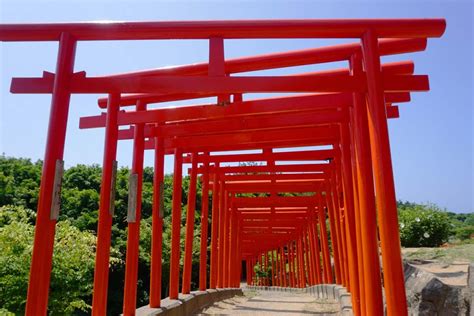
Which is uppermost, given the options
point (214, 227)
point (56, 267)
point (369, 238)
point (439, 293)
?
point (214, 227)

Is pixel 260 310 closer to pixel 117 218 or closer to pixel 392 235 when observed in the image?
pixel 392 235

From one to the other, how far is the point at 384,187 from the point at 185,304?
590cm

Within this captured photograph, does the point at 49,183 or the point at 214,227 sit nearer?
the point at 49,183

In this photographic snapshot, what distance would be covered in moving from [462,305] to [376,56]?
262cm

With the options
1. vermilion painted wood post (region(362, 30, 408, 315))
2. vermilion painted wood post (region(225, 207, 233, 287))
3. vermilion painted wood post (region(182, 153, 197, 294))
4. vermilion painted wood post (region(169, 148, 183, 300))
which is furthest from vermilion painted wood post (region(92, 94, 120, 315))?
vermilion painted wood post (region(225, 207, 233, 287))

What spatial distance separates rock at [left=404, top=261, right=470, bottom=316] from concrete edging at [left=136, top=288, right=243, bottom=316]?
401cm

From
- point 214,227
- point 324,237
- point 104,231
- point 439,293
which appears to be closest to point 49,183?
point 104,231

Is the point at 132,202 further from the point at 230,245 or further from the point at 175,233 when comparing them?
the point at 230,245

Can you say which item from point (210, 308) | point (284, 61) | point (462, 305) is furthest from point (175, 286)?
point (462, 305)

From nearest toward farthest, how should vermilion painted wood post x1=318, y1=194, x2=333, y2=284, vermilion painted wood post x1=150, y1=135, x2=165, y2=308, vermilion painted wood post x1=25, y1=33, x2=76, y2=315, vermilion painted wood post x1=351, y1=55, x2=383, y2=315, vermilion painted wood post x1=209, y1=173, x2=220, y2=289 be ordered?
vermilion painted wood post x1=25, y1=33, x2=76, y2=315, vermilion painted wood post x1=351, y1=55, x2=383, y2=315, vermilion painted wood post x1=150, y1=135, x2=165, y2=308, vermilion painted wood post x1=209, y1=173, x2=220, y2=289, vermilion painted wood post x1=318, y1=194, x2=333, y2=284

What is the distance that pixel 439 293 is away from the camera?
4.29 m

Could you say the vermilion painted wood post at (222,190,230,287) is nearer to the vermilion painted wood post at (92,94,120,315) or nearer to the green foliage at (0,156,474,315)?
the green foliage at (0,156,474,315)

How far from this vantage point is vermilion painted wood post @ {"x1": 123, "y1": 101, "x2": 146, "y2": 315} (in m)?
6.59

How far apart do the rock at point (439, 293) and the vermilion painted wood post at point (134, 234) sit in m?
3.77
